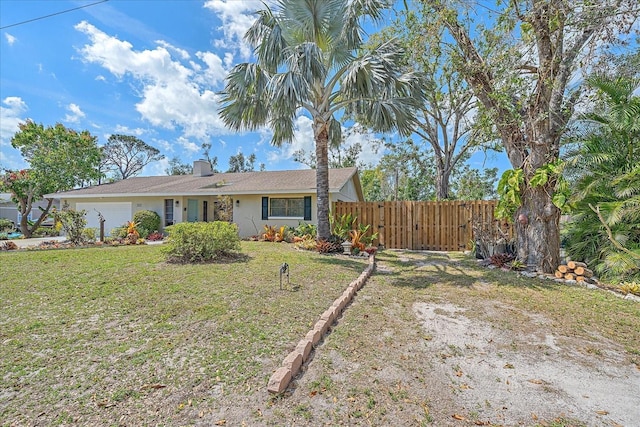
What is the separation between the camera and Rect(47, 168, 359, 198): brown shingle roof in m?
14.1

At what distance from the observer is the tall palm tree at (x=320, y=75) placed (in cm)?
799

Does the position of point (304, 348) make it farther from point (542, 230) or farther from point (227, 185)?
point (227, 185)

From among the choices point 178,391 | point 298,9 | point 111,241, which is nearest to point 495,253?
point 178,391

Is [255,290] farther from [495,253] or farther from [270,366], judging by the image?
[495,253]

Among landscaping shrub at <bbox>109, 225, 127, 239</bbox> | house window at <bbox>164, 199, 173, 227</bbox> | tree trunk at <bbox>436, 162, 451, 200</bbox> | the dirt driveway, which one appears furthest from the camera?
tree trunk at <bbox>436, 162, 451, 200</bbox>

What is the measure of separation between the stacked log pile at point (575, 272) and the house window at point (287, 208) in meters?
9.75

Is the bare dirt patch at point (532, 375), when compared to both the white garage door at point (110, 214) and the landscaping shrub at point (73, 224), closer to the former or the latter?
the landscaping shrub at point (73, 224)

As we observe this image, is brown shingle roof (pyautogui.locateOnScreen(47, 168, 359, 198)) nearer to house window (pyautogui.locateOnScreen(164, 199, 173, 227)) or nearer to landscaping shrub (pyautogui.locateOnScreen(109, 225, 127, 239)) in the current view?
house window (pyautogui.locateOnScreen(164, 199, 173, 227))

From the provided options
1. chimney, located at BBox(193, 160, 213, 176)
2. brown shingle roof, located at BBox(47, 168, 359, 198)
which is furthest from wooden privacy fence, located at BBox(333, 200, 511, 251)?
chimney, located at BBox(193, 160, 213, 176)

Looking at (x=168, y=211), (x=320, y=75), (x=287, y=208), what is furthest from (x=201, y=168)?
(x=320, y=75)

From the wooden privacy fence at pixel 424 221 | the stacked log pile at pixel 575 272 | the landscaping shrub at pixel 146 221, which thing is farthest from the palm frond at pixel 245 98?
the stacked log pile at pixel 575 272

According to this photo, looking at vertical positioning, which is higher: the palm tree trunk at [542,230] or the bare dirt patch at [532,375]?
the palm tree trunk at [542,230]

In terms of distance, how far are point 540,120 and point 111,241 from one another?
14.6 meters

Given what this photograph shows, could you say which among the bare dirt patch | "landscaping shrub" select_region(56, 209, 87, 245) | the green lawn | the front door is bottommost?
the bare dirt patch
